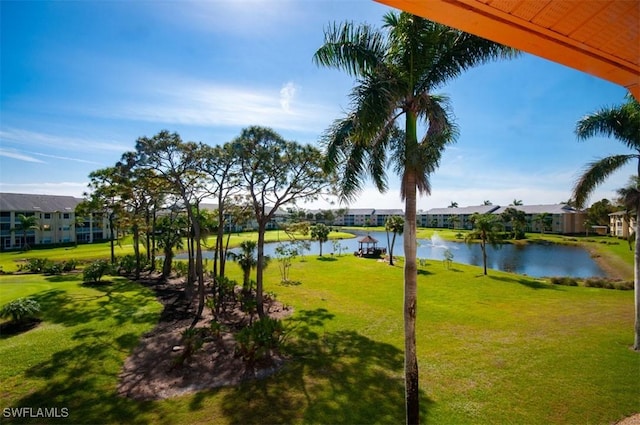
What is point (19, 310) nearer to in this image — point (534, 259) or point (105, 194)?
point (105, 194)

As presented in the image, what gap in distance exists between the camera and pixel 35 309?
13.4 metres

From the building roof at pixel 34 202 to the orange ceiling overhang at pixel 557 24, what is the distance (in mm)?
63773

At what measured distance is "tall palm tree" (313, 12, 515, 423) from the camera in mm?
6688

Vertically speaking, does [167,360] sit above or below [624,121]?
below

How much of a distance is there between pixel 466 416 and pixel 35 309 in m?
17.9

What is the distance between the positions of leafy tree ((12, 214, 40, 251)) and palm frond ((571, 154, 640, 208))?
2375 inches

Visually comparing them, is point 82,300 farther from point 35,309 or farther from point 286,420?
point 286,420

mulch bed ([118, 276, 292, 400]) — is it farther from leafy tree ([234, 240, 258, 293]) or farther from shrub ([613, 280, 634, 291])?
shrub ([613, 280, 634, 291])

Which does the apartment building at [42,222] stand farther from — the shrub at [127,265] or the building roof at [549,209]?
the building roof at [549,209]

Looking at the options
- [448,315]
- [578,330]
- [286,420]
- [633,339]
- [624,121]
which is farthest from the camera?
[448,315]

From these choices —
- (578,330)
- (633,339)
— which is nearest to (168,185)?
(578,330)

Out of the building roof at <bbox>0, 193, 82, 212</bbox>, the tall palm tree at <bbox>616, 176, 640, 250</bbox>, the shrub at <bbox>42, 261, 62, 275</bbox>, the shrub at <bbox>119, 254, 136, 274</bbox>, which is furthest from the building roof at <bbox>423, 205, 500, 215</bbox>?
the building roof at <bbox>0, 193, 82, 212</bbox>

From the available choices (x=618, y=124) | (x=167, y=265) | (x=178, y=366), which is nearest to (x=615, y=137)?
(x=618, y=124)

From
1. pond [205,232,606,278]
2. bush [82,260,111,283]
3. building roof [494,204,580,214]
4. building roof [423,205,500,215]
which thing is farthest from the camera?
building roof [423,205,500,215]
